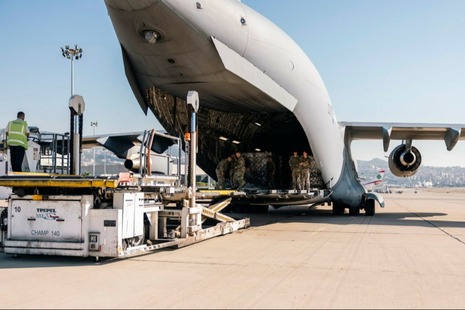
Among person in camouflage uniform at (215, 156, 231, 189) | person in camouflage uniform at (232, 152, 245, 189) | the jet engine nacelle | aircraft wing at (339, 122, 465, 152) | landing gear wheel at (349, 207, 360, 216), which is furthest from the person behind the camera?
the jet engine nacelle

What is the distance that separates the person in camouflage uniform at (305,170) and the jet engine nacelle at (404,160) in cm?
495

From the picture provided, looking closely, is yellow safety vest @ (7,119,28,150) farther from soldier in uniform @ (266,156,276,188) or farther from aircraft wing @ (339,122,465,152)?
aircraft wing @ (339,122,465,152)

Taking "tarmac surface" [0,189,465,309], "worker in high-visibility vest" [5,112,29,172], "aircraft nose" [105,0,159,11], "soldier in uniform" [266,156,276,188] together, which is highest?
"aircraft nose" [105,0,159,11]

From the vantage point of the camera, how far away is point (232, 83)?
1096cm

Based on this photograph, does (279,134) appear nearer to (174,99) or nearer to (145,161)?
(174,99)

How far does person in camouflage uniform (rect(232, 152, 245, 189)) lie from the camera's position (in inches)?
596

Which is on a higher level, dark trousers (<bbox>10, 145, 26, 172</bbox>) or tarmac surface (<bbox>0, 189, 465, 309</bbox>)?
dark trousers (<bbox>10, 145, 26, 172</bbox>)

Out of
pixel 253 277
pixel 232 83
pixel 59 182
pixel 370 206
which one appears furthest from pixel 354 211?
pixel 59 182

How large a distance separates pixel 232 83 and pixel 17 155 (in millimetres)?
4978

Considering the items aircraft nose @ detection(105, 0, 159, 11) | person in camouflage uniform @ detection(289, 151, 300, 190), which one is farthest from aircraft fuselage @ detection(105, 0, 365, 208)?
person in camouflage uniform @ detection(289, 151, 300, 190)

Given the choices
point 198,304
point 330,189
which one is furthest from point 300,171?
point 198,304

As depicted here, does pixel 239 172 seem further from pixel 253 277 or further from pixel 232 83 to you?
pixel 253 277

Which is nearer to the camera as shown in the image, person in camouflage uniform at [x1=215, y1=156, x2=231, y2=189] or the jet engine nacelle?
person in camouflage uniform at [x1=215, y1=156, x2=231, y2=189]

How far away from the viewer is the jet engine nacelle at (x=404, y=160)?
1825 centimetres
